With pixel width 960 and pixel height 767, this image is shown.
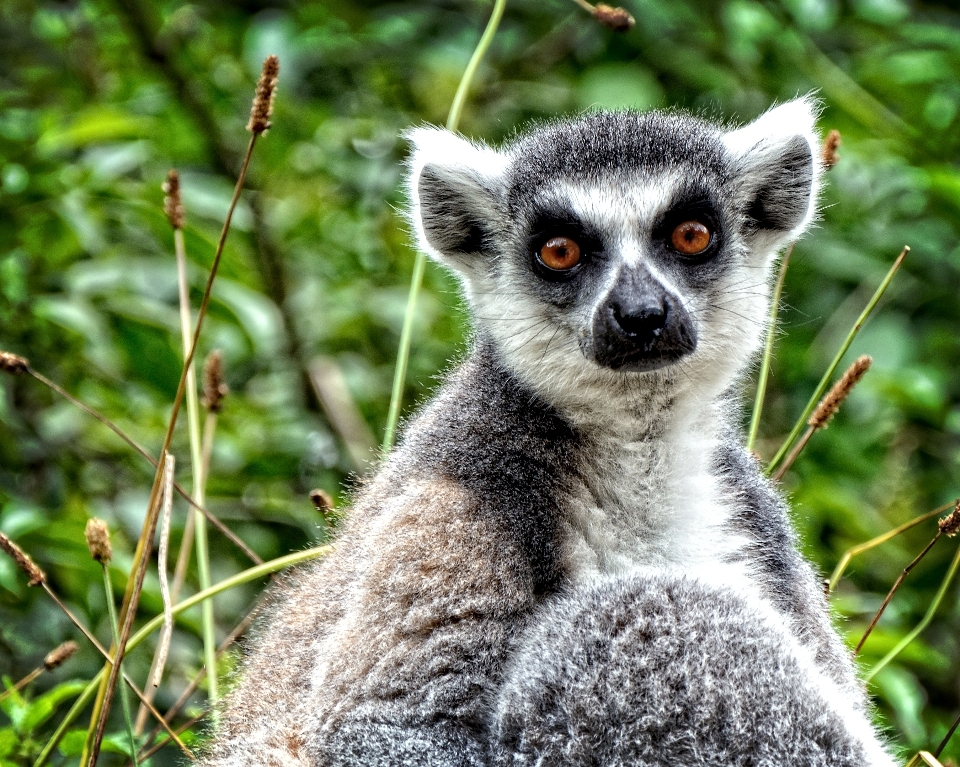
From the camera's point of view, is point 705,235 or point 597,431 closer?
point 597,431

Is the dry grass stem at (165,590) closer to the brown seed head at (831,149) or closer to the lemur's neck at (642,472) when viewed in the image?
the lemur's neck at (642,472)

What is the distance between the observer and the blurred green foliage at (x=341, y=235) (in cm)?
442

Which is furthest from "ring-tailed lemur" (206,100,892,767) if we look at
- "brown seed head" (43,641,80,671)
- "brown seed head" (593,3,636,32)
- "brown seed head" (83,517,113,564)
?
"brown seed head" (83,517,113,564)

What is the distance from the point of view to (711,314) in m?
3.51

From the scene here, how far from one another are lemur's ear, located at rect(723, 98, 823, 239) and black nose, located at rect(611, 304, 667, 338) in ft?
2.64

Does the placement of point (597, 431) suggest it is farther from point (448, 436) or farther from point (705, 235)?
point (705, 235)

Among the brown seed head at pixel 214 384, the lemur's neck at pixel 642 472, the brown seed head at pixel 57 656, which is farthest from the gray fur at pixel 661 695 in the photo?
the brown seed head at pixel 214 384

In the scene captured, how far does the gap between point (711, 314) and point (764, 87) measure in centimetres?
263

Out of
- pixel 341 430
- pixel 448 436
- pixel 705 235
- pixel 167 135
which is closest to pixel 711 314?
pixel 705 235

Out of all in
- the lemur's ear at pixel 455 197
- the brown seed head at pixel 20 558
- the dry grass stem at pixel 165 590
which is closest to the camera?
the brown seed head at pixel 20 558

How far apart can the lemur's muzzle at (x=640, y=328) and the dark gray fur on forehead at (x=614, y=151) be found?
0.46 metres

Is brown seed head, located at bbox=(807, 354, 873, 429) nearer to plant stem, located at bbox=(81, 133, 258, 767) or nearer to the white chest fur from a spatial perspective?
the white chest fur

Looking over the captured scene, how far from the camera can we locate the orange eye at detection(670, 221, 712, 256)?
3.56m

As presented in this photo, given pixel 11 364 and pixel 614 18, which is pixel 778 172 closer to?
pixel 614 18
